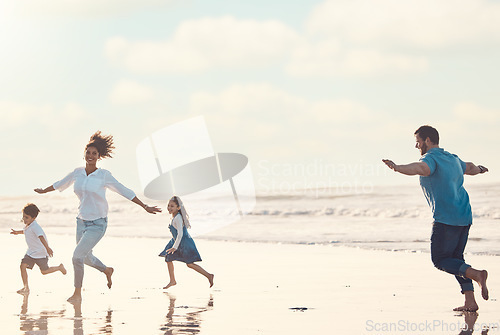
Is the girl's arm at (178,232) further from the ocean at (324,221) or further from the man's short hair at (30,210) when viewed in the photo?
the ocean at (324,221)

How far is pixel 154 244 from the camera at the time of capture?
17.2m

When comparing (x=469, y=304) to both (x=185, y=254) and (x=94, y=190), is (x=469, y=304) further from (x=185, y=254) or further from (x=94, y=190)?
(x=94, y=190)

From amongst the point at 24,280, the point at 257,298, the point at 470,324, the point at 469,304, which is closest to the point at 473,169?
the point at 469,304

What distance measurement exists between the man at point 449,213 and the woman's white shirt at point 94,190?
Result: 3.30 m

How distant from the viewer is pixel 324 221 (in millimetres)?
28188

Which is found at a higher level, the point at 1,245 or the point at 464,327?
the point at 1,245

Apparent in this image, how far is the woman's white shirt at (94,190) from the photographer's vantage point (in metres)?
8.76

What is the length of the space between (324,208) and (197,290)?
105ft

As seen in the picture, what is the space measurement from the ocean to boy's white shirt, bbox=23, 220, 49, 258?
7663 mm

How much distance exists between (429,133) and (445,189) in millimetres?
601

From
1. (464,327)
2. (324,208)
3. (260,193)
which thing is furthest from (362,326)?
(260,193)

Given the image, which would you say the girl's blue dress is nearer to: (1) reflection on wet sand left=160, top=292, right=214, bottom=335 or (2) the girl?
(2) the girl

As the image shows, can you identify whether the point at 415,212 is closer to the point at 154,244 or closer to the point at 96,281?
the point at 154,244

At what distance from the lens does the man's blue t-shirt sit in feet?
24.5
